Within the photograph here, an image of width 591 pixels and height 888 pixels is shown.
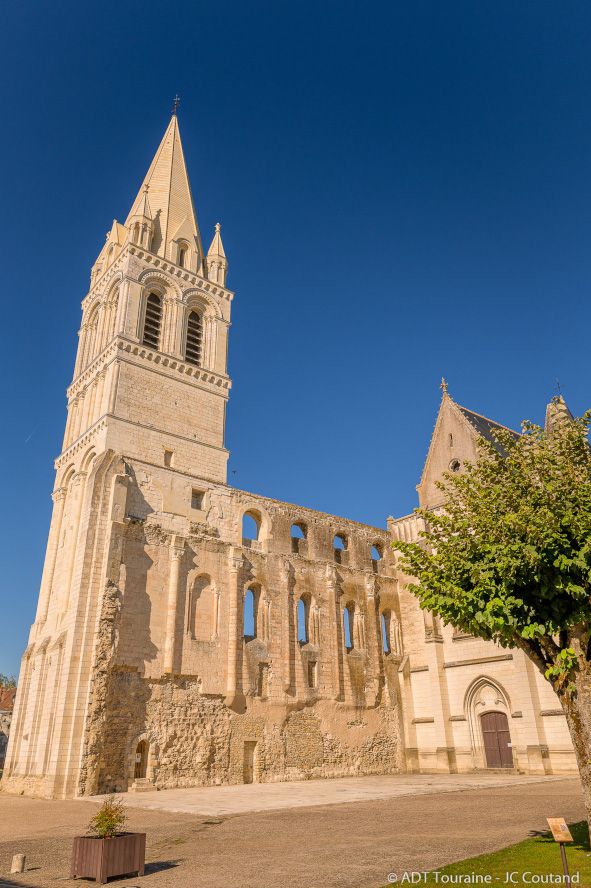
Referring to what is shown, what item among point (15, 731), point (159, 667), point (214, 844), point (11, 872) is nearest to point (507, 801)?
point (214, 844)

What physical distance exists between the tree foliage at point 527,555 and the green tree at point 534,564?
0.05 ft

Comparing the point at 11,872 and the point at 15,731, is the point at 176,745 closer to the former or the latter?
the point at 15,731

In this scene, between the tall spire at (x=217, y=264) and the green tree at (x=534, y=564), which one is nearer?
the green tree at (x=534, y=564)

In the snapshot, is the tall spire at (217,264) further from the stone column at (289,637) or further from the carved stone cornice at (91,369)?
the stone column at (289,637)

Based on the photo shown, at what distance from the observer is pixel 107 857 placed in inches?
344

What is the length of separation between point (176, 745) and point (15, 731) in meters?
6.66

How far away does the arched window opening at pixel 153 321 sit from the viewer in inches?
1232

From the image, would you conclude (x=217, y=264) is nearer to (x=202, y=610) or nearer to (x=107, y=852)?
(x=202, y=610)

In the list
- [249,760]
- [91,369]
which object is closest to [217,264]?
[91,369]

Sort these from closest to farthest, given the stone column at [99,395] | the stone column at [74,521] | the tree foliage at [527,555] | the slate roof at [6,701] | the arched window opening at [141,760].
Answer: the tree foliage at [527,555]
the arched window opening at [141,760]
the stone column at [74,521]
the stone column at [99,395]
the slate roof at [6,701]

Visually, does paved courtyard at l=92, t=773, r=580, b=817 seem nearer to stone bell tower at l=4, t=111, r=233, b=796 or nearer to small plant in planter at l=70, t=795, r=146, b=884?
stone bell tower at l=4, t=111, r=233, b=796

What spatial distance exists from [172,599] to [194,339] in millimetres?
13959

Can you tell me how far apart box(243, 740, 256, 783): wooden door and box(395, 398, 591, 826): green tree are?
17705 millimetres

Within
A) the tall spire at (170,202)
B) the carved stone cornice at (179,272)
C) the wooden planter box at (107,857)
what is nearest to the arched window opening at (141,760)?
the wooden planter box at (107,857)
